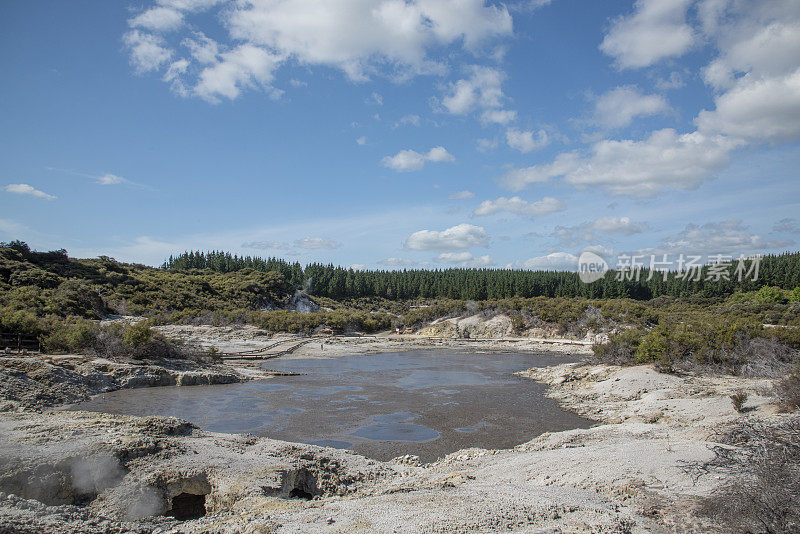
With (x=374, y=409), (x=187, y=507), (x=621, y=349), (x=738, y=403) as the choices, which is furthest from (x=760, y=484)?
(x=621, y=349)

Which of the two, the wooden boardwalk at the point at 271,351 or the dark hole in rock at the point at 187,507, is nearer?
the dark hole in rock at the point at 187,507

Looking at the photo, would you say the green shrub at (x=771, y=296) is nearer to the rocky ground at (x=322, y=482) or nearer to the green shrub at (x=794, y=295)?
the green shrub at (x=794, y=295)

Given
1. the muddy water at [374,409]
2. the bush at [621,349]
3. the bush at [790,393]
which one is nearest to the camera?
the bush at [790,393]

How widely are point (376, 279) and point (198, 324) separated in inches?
3119

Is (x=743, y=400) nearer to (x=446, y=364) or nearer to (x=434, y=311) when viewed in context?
(x=446, y=364)

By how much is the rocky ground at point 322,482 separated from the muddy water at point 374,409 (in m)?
2.15

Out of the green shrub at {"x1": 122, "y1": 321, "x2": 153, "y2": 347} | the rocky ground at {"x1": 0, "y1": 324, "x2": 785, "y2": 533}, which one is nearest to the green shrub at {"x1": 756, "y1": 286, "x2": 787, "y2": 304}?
the rocky ground at {"x1": 0, "y1": 324, "x2": 785, "y2": 533}

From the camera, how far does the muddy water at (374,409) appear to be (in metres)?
13.4

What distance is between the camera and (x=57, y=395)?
51.9 feet

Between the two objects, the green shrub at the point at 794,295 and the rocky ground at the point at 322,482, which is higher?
the green shrub at the point at 794,295

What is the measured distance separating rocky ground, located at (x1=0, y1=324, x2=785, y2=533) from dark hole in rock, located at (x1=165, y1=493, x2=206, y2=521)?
3cm

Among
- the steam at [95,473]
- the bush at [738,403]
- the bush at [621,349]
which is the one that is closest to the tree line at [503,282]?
the bush at [621,349]

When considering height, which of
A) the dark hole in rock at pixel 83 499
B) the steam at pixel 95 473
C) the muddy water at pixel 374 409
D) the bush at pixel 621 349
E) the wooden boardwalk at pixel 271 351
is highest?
the bush at pixel 621 349

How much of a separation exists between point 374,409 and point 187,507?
1062 cm
